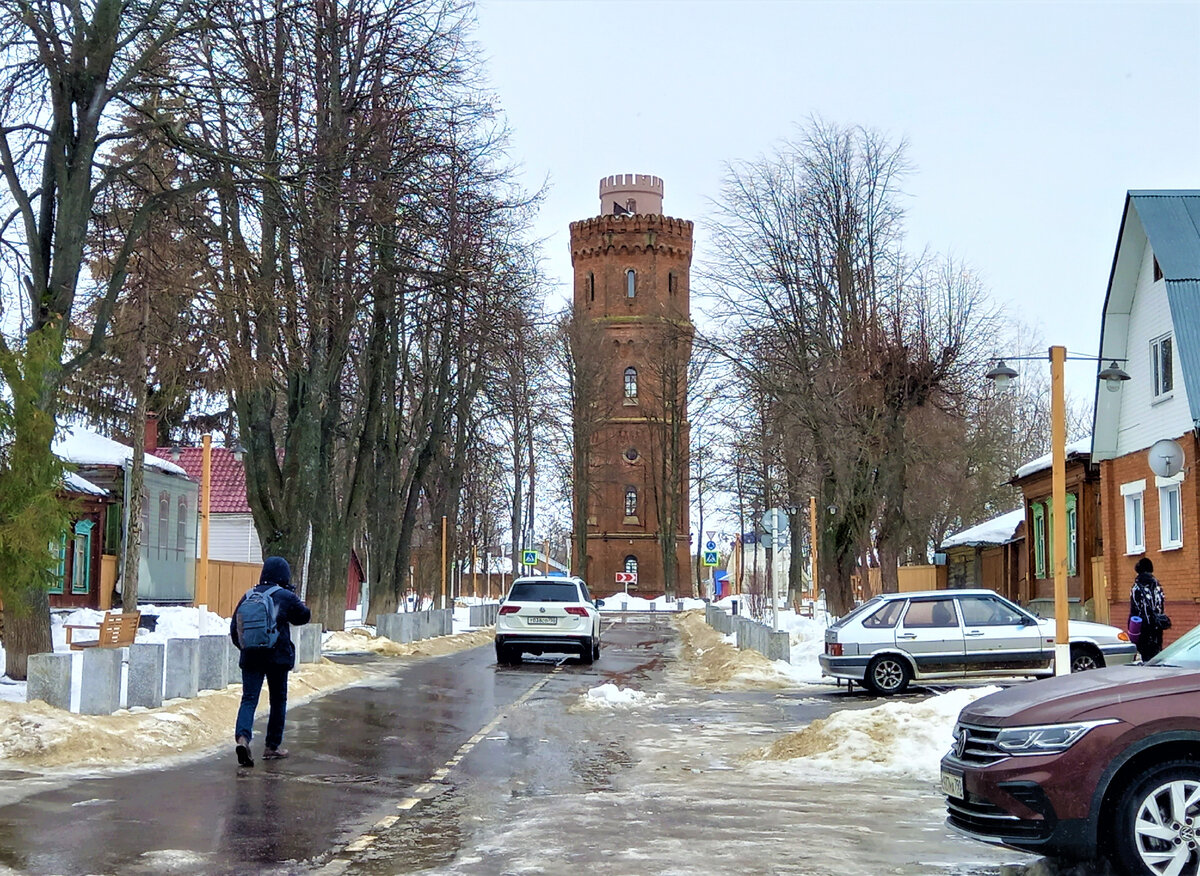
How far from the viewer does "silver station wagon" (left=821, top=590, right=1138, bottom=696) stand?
808 inches

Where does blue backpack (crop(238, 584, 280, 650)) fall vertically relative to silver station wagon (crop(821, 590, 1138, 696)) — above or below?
above

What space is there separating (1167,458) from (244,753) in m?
18.5

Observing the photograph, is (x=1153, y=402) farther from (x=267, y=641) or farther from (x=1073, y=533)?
(x=267, y=641)

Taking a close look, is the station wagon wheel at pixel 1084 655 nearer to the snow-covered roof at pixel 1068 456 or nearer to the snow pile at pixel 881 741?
the snow pile at pixel 881 741

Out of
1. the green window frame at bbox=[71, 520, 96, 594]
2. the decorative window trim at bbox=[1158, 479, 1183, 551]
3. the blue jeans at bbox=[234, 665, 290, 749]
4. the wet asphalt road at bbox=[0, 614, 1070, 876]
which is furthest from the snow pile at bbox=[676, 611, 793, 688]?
the green window frame at bbox=[71, 520, 96, 594]

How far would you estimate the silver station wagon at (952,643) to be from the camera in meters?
20.5

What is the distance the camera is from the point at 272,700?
1241 cm

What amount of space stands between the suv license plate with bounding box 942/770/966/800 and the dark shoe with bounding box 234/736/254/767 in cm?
615

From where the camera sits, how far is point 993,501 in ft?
218

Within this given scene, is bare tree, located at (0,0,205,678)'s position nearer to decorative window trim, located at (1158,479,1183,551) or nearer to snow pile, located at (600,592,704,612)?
decorative window trim, located at (1158,479,1183,551)

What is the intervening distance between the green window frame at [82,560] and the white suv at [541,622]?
17.2 m

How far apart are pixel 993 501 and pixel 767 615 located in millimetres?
22621

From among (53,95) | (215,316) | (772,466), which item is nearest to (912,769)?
(53,95)

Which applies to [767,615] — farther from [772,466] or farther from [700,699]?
[700,699]
